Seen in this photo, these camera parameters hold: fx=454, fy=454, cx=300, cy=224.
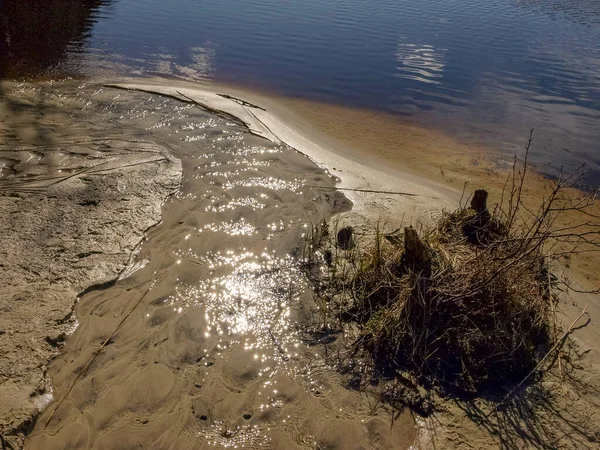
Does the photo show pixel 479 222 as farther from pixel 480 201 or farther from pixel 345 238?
pixel 345 238

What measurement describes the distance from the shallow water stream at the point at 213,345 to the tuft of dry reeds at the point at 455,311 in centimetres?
43

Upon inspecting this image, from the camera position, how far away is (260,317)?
3.78 m

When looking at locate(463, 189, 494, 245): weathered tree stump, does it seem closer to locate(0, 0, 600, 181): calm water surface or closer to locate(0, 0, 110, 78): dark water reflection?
locate(0, 0, 600, 181): calm water surface

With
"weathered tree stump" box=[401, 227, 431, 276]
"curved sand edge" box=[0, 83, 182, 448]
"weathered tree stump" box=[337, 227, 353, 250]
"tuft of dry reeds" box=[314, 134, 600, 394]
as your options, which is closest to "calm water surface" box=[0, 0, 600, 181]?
"weathered tree stump" box=[337, 227, 353, 250]

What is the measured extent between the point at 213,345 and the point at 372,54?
397 inches

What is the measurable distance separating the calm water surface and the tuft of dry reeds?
14.3 feet

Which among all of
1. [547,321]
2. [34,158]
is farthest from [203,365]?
[34,158]

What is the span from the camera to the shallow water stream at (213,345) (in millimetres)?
2957

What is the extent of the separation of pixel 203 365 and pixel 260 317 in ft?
2.06

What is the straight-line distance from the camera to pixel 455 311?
11.7ft

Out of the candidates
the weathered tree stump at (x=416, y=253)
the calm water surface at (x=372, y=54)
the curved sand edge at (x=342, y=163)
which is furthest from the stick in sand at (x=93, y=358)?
the calm water surface at (x=372, y=54)

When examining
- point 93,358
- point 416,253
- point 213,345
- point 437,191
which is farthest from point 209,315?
point 437,191

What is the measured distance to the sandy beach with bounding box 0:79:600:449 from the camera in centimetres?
297

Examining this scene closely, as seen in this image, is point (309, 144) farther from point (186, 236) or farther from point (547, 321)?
point (547, 321)
